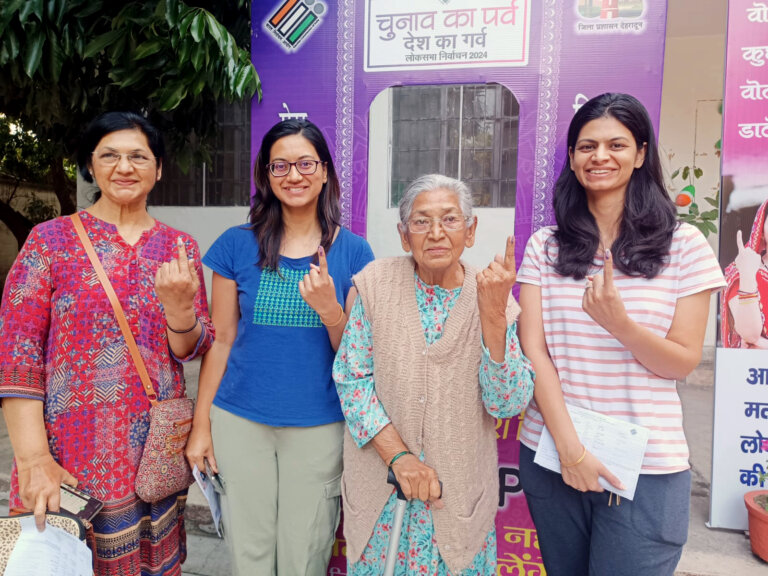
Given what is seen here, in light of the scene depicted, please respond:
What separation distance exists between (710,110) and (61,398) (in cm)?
693

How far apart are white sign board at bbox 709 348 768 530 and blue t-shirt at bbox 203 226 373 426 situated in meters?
2.37

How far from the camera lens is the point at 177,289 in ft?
5.62

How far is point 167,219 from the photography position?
7500 mm

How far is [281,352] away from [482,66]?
1531 millimetres

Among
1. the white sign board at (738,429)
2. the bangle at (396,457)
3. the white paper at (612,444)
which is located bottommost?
the white sign board at (738,429)

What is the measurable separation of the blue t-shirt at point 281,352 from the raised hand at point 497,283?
0.60 metres

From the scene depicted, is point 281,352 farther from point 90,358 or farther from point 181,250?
point 90,358

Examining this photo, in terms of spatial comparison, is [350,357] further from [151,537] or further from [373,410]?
[151,537]

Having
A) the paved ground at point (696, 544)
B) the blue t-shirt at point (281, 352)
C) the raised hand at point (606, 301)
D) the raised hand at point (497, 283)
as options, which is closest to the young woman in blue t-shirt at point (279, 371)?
the blue t-shirt at point (281, 352)

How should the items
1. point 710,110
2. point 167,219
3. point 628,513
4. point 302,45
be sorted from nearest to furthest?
point 628,513 → point 302,45 → point 710,110 → point 167,219

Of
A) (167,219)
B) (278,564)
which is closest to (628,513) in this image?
(278,564)

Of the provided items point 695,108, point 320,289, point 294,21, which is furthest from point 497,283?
point 695,108

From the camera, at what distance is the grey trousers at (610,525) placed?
1.55m

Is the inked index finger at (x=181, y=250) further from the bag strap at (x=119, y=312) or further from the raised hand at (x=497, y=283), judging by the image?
the raised hand at (x=497, y=283)
